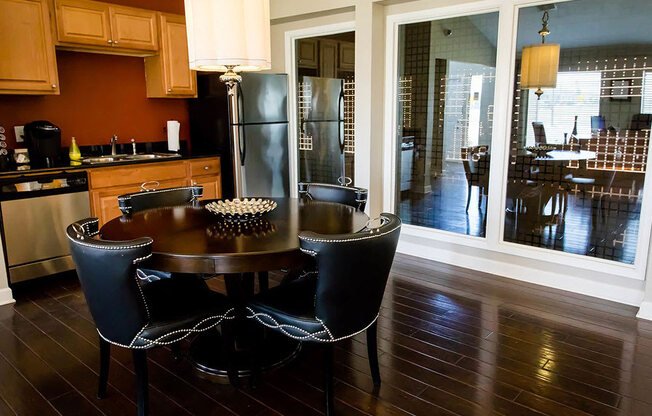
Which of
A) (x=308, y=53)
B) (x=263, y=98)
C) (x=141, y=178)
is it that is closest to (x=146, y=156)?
(x=141, y=178)

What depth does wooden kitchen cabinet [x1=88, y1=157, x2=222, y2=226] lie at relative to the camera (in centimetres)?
402

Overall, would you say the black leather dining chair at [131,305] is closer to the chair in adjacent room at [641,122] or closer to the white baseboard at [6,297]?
the white baseboard at [6,297]

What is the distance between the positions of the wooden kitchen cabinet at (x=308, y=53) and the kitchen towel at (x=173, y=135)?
1478 millimetres

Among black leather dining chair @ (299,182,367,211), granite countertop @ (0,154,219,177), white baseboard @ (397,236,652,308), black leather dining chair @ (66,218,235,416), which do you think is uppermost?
granite countertop @ (0,154,219,177)

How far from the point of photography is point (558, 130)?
352 cm

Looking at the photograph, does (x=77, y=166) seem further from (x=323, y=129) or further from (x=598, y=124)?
(x=598, y=124)

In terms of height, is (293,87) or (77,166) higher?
(293,87)

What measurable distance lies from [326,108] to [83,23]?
2413 millimetres

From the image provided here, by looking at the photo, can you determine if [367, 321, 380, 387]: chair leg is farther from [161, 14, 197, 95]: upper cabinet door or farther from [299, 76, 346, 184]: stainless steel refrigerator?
[161, 14, 197, 95]: upper cabinet door

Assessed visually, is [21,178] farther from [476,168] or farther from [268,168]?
[476,168]

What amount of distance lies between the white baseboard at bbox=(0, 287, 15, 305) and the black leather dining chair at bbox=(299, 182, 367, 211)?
2.24 m

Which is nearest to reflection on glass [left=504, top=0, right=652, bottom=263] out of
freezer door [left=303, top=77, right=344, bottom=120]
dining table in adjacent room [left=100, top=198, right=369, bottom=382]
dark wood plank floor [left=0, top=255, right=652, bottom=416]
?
dark wood plank floor [left=0, top=255, right=652, bottom=416]

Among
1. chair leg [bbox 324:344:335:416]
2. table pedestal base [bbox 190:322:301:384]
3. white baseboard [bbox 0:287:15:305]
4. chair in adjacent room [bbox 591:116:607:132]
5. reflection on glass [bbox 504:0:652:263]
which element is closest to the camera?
chair leg [bbox 324:344:335:416]

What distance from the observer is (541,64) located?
3.51 m
